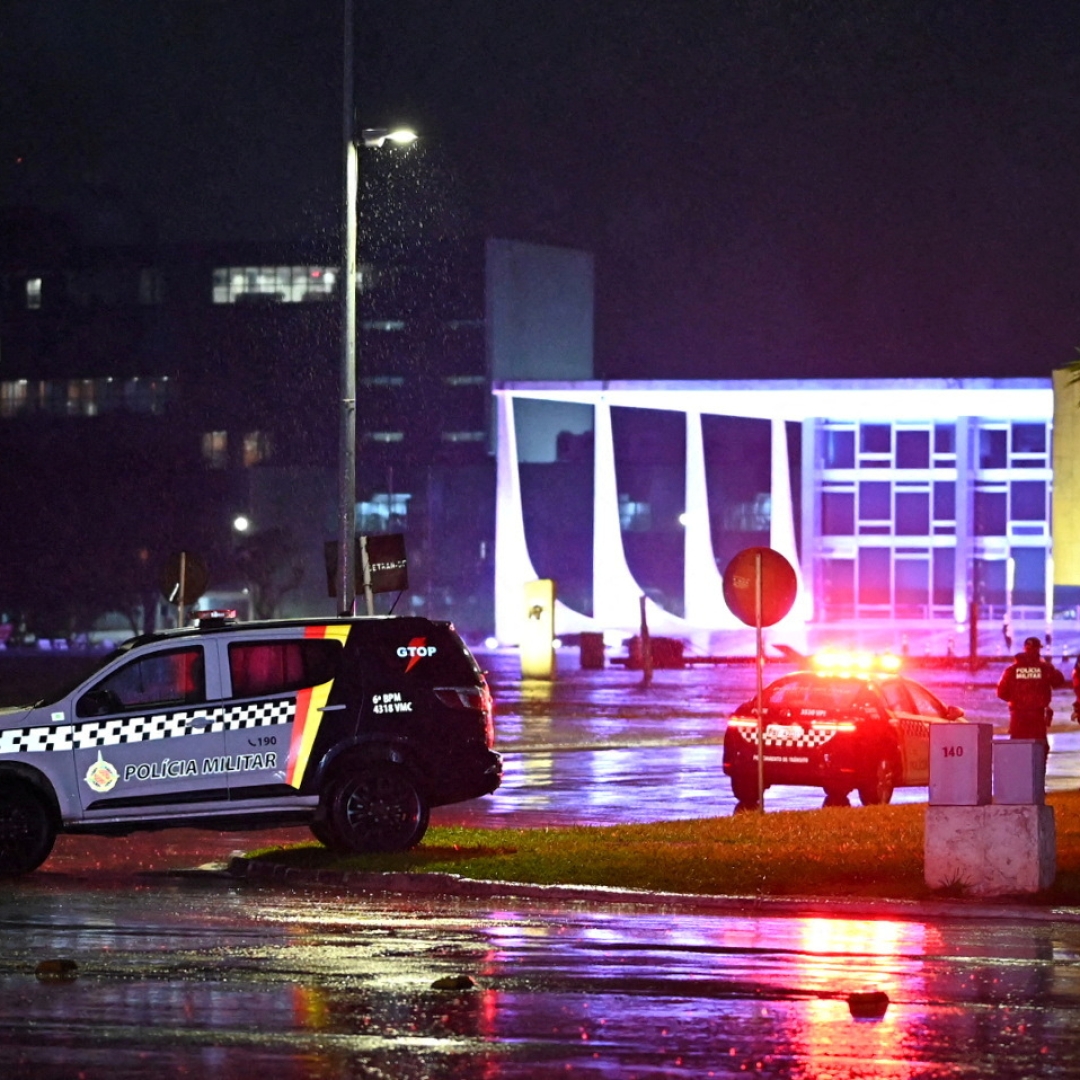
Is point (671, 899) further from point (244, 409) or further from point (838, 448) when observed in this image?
point (244, 409)

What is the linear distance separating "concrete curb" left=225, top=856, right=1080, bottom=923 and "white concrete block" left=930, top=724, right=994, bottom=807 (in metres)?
0.78

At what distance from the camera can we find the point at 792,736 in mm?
20234

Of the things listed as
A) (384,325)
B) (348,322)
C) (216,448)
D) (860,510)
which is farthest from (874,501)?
(348,322)

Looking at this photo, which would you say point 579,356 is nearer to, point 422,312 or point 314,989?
point 422,312

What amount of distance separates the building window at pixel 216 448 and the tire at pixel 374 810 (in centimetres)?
7651

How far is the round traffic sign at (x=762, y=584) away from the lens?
18047 mm

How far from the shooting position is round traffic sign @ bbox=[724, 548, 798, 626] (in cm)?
1805

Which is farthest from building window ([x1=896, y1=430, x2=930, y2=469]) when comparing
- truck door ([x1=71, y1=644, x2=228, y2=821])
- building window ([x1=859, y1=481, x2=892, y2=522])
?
truck door ([x1=71, y1=644, x2=228, y2=821])

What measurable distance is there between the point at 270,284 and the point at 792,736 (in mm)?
80544

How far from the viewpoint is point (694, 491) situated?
262ft

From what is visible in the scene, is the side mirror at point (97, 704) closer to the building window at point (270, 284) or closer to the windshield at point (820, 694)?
the windshield at point (820, 694)

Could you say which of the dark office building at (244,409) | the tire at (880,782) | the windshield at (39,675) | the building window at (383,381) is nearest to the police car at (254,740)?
the tire at (880,782)

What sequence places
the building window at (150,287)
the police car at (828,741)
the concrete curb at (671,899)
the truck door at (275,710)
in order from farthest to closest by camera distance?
the building window at (150,287)
the police car at (828,741)
the truck door at (275,710)
the concrete curb at (671,899)

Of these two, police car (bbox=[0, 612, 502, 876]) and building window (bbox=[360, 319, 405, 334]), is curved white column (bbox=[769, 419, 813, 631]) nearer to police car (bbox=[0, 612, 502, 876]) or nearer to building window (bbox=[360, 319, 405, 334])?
building window (bbox=[360, 319, 405, 334])
